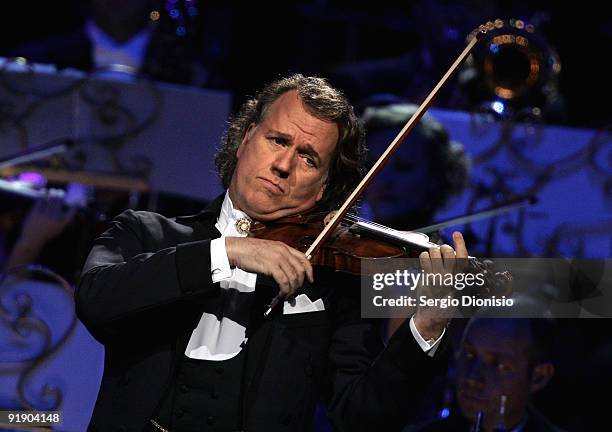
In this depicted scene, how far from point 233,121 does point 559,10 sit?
2.96 m

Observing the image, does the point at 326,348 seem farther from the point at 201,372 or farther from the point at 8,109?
the point at 8,109

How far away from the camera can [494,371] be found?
10.9ft

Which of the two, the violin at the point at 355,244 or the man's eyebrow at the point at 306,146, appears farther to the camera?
the man's eyebrow at the point at 306,146

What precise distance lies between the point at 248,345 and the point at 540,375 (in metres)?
1.34

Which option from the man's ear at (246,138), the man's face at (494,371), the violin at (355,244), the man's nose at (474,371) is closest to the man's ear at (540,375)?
the man's face at (494,371)

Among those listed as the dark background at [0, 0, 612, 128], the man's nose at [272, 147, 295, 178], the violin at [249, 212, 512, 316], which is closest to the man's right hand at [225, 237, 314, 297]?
the violin at [249, 212, 512, 316]

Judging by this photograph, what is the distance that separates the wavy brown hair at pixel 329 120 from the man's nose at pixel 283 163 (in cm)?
14

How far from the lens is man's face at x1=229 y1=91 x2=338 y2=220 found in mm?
2619

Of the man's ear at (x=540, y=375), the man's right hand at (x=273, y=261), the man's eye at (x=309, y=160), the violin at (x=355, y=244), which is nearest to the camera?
the man's right hand at (x=273, y=261)

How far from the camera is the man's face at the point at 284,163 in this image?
2619mm

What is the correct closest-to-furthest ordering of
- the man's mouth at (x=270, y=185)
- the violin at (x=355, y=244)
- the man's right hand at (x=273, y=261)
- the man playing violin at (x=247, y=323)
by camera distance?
the man's right hand at (x=273, y=261), the man playing violin at (x=247, y=323), the violin at (x=355, y=244), the man's mouth at (x=270, y=185)

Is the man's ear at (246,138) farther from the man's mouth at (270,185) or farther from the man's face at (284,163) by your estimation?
the man's mouth at (270,185)

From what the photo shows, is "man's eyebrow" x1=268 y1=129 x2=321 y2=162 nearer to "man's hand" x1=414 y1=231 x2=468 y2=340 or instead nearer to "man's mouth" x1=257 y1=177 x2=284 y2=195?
"man's mouth" x1=257 y1=177 x2=284 y2=195

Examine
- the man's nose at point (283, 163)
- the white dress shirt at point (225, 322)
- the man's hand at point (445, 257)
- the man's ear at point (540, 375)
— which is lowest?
the man's ear at point (540, 375)
